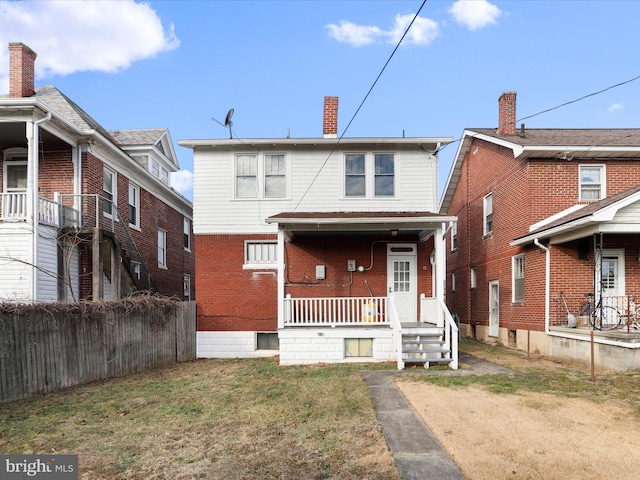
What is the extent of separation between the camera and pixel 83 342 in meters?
9.30

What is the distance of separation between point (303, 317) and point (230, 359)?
244cm

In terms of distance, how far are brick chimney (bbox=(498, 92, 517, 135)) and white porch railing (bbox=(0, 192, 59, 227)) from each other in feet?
49.0

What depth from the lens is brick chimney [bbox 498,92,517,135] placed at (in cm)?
1667

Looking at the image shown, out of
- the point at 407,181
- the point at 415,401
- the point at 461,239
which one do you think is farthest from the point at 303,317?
the point at 461,239

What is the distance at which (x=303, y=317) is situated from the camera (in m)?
13.2

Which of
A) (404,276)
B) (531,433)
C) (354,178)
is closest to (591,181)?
(404,276)

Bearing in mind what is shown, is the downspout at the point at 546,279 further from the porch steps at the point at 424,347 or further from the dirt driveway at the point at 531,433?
the dirt driveway at the point at 531,433

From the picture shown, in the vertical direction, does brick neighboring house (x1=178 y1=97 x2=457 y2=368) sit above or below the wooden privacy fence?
above

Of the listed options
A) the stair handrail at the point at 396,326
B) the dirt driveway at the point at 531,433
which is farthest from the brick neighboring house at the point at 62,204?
the dirt driveway at the point at 531,433

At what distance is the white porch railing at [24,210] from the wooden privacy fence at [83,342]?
365 cm

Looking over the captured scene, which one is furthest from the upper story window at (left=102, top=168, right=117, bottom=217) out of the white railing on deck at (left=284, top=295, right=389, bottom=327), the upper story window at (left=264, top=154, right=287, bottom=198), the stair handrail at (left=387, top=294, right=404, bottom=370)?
the stair handrail at (left=387, top=294, right=404, bottom=370)

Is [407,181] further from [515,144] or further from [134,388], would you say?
[134,388]

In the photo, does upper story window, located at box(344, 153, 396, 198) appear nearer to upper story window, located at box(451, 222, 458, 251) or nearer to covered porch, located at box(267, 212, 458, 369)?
covered porch, located at box(267, 212, 458, 369)

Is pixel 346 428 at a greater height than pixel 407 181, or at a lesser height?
lesser
